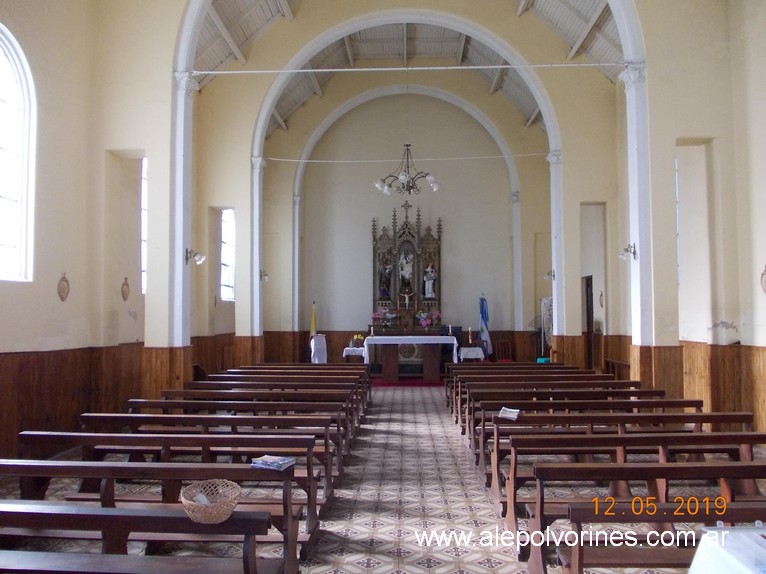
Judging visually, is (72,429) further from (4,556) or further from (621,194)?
(621,194)

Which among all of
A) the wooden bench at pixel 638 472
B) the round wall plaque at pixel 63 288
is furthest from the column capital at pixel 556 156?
the wooden bench at pixel 638 472

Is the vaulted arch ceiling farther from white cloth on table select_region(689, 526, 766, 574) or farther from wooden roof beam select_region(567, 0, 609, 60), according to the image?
white cloth on table select_region(689, 526, 766, 574)

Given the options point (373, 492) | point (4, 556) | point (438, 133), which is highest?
point (438, 133)

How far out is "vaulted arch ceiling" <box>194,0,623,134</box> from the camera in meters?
11.2

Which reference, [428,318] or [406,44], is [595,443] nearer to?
[428,318]

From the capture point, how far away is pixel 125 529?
2.68 m

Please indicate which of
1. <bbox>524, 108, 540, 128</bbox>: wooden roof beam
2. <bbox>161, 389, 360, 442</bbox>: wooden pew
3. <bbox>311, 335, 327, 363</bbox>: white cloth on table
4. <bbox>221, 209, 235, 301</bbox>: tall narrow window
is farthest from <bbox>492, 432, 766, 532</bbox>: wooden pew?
<bbox>524, 108, 540, 128</bbox>: wooden roof beam

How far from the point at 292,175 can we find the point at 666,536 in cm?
1399

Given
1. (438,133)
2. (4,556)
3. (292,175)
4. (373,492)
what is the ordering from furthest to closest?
(438,133) → (292,175) → (373,492) → (4,556)

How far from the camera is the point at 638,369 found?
26.1 feet

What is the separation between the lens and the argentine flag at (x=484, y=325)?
53.1 feet

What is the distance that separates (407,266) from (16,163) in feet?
37.6

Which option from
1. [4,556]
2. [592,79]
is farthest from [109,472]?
[592,79]

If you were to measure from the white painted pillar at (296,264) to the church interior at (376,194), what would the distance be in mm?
89
